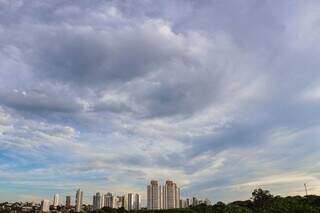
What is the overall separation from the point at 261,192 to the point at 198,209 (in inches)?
898

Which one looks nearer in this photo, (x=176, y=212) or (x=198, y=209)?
(x=176, y=212)

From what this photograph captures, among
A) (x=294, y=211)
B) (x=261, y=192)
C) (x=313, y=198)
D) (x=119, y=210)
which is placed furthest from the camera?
(x=119, y=210)

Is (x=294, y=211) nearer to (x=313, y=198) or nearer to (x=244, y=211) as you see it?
(x=244, y=211)

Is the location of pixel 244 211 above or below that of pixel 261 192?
below

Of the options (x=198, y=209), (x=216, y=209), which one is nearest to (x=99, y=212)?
(x=198, y=209)

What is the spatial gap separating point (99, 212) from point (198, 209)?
41.9m

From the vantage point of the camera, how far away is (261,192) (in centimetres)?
12519

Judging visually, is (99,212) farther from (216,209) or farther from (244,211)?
(244,211)

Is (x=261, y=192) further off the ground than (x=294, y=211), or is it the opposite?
(x=261, y=192)

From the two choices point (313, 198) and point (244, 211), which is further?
point (313, 198)

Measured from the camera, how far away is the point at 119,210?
16762 centimetres

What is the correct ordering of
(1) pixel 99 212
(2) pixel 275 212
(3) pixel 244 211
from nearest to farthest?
(2) pixel 275 212 < (3) pixel 244 211 < (1) pixel 99 212

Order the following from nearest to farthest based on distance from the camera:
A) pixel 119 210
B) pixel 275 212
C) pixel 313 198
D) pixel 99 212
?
pixel 275 212, pixel 313 198, pixel 99 212, pixel 119 210

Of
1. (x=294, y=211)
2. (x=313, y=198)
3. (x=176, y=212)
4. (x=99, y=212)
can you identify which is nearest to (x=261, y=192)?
(x=313, y=198)
